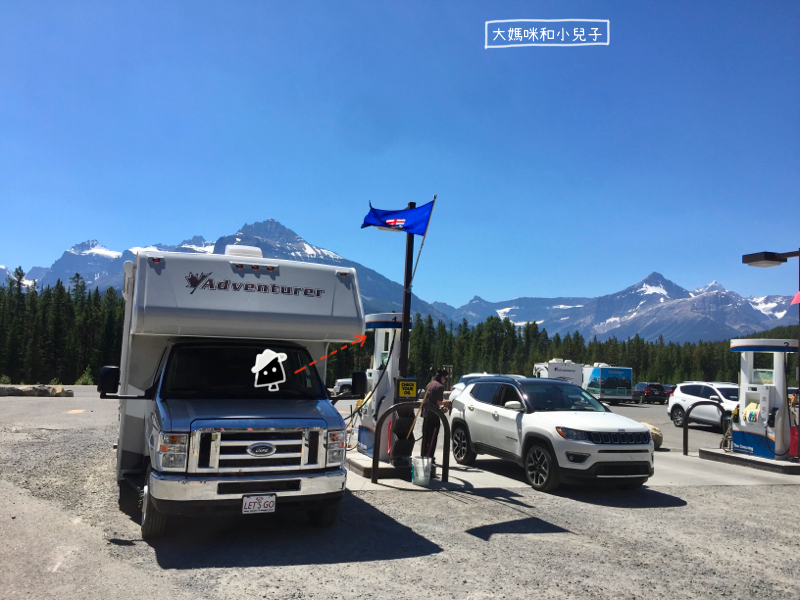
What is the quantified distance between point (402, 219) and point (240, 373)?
3.99 m

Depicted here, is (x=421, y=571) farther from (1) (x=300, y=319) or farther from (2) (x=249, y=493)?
(1) (x=300, y=319)

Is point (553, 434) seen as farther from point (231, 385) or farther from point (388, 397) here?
point (231, 385)

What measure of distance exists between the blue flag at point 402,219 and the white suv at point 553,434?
3.28 meters

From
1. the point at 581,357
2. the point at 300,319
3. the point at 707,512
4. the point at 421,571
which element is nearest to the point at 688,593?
the point at 421,571

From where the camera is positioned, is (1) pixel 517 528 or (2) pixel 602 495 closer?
(1) pixel 517 528

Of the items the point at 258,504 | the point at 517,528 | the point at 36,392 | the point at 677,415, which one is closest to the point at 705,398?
Result: the point at 677,415

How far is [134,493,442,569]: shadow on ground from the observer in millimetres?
5980

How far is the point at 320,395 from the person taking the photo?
771 cm

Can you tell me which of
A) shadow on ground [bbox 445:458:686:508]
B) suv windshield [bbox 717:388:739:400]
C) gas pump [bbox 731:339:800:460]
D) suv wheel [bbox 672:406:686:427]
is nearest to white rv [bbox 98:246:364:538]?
shadow on ground [bbox 445:458:686:508]

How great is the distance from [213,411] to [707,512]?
6.81 m

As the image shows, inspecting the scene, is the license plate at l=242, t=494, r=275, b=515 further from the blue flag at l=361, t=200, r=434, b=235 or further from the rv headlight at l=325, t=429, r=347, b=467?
the blue flag at l=361, t=200, r=434, b=235

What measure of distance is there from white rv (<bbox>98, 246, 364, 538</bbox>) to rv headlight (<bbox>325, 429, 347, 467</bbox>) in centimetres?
1

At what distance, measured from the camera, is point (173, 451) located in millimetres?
6090

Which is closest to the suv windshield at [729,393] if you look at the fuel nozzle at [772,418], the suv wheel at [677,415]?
the suv wheel at [677,415]
